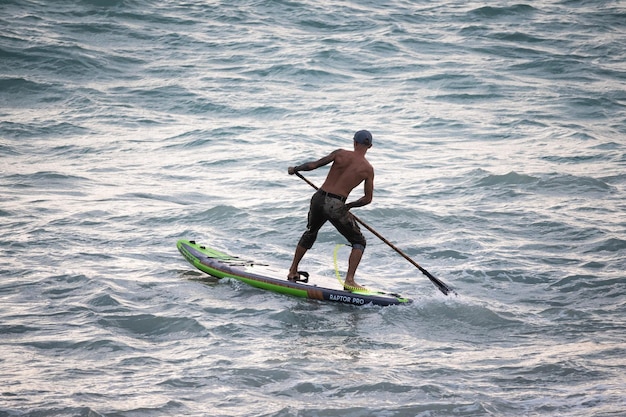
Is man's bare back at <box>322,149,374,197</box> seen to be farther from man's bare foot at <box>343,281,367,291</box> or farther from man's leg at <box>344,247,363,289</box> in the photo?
man's bare foot at <box>343,281,367,291</box>

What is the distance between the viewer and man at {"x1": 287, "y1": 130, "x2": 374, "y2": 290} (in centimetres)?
823

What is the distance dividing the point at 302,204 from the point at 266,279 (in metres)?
3.70

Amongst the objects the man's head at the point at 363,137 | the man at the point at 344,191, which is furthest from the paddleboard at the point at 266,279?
the man's head at the point at 363,137

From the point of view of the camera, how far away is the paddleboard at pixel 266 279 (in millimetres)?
8430

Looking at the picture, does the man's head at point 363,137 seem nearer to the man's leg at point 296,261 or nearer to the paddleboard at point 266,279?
the man's leg at point 296,261

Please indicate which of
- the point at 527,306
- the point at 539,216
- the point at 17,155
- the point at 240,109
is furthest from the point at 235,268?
the point at 240,109

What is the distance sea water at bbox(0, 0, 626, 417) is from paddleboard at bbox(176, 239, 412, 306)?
0.12 m

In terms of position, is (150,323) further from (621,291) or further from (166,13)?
(166,13)

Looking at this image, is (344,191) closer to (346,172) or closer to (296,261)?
(346,172)

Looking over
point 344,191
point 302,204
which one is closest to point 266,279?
point 344,191

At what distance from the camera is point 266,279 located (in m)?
8.84

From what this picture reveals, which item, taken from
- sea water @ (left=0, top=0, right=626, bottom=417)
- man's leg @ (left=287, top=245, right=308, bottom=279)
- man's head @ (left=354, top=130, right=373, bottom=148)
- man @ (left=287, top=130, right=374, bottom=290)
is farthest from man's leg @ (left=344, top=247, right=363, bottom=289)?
man's head @ (left=354, top=130, right=373, bottom=148)

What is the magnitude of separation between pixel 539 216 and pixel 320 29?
1408 cm

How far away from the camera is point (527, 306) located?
855 centimetres
